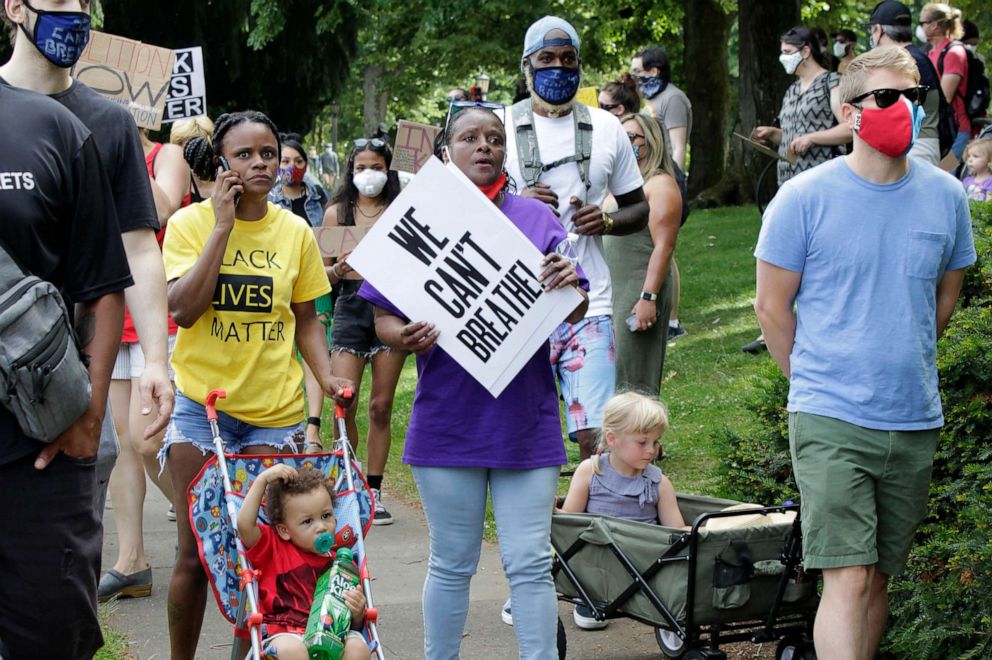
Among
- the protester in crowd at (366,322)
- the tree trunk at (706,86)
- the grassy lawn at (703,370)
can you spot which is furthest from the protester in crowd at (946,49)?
the tree trunk at (706,86)

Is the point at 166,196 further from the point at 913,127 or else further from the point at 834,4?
the point at 834,4

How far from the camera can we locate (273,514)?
185 inches

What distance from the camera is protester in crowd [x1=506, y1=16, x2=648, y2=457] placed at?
5.94 meters

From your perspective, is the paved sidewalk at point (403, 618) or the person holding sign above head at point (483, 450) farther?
the paved sidewalk at point (403, 618)

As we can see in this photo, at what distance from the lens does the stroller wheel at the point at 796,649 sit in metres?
5.06

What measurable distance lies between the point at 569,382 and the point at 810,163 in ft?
13.3

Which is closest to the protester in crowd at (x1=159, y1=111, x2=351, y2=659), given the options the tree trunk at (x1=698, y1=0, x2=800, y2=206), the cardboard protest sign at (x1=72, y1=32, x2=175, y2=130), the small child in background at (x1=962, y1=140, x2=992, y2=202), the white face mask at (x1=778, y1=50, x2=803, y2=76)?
the cardboard protest sign at (x1=72, y1=32, x2=175, y2=130)

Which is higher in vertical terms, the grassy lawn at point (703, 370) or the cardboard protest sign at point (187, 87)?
the cardboard protest sign at point (187, 87)

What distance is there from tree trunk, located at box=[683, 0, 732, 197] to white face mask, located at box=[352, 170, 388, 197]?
666 inches

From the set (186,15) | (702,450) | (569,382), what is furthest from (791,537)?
(186,15)

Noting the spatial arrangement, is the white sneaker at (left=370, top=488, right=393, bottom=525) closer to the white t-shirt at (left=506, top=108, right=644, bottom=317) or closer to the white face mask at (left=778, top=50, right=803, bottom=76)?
the white t-shirt at (left=506, top=108, right=644, bottom=317)

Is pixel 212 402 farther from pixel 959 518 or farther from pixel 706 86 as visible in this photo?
pixel 706 86

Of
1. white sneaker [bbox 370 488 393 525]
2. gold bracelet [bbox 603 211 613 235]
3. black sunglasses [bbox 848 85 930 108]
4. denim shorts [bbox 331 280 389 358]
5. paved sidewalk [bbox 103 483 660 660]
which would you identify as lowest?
white sneaker [bbox 370 488 393 525]

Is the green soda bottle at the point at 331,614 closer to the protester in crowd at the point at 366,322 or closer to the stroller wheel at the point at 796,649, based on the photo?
the stroller wheel at the point at 796,649
